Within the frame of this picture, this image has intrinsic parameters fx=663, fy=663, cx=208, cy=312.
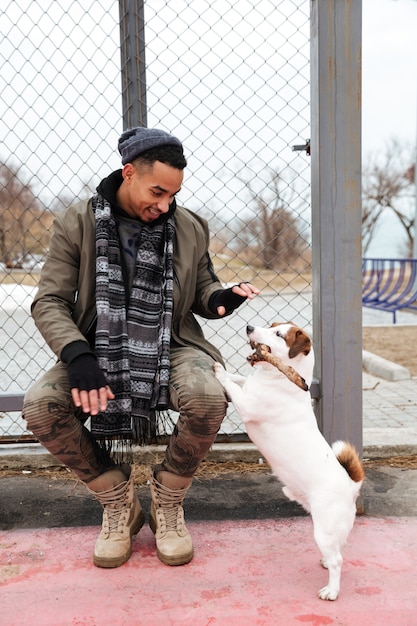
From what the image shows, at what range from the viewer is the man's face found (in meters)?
2.45

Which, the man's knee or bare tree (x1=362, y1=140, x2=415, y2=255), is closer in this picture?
the man's knee

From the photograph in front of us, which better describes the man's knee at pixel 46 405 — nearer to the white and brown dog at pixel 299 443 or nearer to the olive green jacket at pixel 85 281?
the olive green jacket at pixel 85 281

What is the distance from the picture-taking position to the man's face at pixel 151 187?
8.05 feet

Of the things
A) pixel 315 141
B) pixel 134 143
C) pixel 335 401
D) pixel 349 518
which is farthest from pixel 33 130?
pixel 349 518

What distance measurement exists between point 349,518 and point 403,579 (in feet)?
1.20

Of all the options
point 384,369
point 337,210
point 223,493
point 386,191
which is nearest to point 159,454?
point 223,493

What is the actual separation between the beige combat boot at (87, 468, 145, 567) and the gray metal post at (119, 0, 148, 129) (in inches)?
66.0

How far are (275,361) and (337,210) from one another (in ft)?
2.92

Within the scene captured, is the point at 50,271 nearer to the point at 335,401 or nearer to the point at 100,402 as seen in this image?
the point at 100,402

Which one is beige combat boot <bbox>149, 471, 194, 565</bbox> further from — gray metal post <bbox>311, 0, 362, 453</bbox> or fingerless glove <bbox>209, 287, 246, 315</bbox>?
gray metal post <bbox>311, 0, 362, 453</bbox>

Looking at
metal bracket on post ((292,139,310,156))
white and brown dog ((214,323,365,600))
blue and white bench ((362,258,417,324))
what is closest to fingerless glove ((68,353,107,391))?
white and brown dog ((214,323,365,600))

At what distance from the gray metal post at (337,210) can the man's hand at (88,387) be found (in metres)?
1.13

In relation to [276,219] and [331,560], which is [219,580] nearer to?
[331,560]

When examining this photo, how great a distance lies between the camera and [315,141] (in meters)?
2.93
